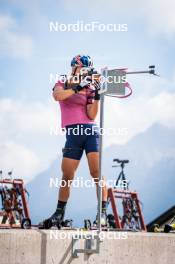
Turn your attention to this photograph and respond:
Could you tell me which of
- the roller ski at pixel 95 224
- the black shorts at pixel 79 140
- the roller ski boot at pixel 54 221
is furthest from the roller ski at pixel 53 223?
the black shorts at pixel 79 140

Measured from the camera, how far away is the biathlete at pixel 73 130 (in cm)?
657

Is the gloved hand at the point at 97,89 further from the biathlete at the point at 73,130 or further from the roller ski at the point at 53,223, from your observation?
the roller ski at the point at 53,223

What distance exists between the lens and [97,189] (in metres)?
6.45

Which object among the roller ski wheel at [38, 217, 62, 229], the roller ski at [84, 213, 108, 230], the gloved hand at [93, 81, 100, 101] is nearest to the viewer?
the roller ski wheel at [38, 217, 62, 229]

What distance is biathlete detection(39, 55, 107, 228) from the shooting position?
21.5 ft

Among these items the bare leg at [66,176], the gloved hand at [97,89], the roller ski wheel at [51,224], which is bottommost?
the roller ski wheel at [51,224]

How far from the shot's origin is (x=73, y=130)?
665 cm

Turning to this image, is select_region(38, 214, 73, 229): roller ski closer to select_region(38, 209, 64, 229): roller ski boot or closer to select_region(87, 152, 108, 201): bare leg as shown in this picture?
select_region(38, 209, 64, 229): roller ski boot

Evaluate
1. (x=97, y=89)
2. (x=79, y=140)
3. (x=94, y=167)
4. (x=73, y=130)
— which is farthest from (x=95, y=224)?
(x=97, y=89)

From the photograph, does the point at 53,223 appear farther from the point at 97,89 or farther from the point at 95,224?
the point at 97,89

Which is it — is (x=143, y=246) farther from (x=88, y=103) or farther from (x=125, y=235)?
(x=88, y=103)

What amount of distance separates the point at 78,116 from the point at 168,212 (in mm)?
13326

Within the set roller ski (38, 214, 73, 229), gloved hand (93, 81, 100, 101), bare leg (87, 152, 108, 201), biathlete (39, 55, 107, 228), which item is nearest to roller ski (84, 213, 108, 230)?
biathlete (39, 55, 107, 228)

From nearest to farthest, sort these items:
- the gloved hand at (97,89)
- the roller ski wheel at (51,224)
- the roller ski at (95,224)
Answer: the roller ski wheel at (51,224) < the roller ski at (95,224) < the gloved hand at (97,89)
